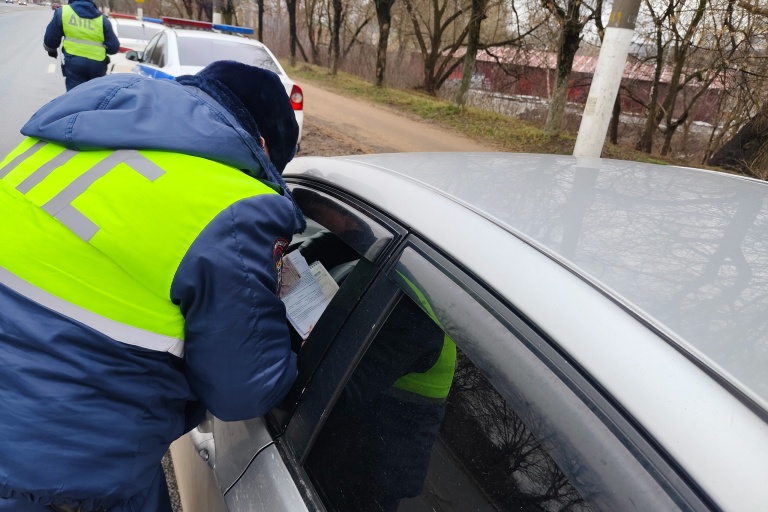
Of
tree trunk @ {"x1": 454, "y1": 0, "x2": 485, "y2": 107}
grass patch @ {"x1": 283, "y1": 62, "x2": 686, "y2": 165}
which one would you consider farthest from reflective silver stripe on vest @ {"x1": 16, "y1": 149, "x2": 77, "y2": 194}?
tree trunk @ {"x1": 454, "y1": 0, "x2": 485, "y2": 107}

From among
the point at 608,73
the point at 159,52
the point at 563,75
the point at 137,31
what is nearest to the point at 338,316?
the point at 608,73

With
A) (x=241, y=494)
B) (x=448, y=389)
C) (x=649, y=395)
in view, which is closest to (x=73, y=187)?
(x=241, y=494)

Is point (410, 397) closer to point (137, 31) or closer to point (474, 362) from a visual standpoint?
point (474, 362)

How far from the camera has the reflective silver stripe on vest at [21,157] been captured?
1.35 m

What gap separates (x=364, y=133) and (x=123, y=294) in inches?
428

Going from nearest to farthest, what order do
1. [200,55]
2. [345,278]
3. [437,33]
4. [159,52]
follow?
[345,278] → [200,55] → [159,52] → [437,33]

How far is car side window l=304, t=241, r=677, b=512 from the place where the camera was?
0.75 meters

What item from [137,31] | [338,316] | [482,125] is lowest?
[482,125]

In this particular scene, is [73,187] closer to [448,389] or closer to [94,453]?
[94,453]

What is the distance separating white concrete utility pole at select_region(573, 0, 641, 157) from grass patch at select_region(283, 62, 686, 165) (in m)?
3.99

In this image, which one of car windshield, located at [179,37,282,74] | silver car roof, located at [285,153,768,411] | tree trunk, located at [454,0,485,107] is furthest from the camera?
tree trunk, located at [454,0,485,107]

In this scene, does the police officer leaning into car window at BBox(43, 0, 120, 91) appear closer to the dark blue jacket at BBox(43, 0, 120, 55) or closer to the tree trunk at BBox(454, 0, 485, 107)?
the dark blue jacket at BBox(43, 0, 120, 55)

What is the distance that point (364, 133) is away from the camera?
38.3 ft

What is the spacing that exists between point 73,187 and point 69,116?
193 mm
